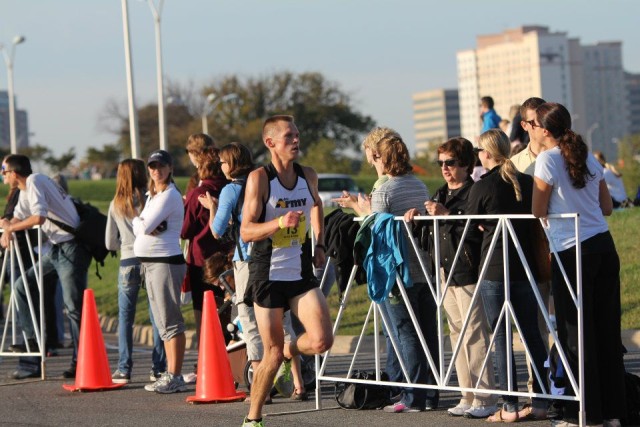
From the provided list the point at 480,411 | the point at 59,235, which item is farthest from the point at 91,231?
the point at 480,411

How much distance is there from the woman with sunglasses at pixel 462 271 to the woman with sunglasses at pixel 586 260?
0.78 metres

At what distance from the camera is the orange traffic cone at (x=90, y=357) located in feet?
35.2

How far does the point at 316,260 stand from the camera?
818 centimetres

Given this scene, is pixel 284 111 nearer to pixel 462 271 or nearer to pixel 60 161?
pixel 60 161

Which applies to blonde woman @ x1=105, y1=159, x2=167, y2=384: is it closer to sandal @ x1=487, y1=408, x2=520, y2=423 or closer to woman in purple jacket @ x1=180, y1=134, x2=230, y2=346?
woman in purple jacket @ x1=180, y1=134, x2=230, y2=346

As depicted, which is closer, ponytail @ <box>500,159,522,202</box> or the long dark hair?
the long dark hair

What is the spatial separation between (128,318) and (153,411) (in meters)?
1.81

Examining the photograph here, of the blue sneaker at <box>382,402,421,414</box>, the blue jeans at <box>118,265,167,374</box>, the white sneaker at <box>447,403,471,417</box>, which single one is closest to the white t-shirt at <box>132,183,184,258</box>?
the blue jeans at <box>118,265,167,374</box>

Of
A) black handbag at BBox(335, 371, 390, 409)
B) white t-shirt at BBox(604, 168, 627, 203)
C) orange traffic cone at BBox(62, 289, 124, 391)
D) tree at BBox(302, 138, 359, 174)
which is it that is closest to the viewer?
black handbag at BBox(335, 371, 390, 409)

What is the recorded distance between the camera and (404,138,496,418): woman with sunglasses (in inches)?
330

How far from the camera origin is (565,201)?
7621 mm

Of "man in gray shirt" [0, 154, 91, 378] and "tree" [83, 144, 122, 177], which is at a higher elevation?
"tree" [83, 144, 122, 177]

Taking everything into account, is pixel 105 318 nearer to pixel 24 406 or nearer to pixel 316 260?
pixel 24 406

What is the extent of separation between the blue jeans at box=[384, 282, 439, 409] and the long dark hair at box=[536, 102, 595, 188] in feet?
5.48
